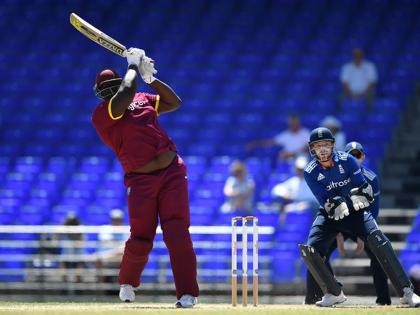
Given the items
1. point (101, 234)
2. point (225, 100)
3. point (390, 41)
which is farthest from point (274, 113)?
point (101, 234)

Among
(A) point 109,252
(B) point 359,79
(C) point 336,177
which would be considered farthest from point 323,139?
(B) point 359,79

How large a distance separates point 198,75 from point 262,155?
271cm

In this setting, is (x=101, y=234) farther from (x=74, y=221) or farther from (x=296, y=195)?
(x=296, y=195)

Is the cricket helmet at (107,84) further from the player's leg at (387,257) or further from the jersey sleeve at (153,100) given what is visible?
the player's leg at (387,257)

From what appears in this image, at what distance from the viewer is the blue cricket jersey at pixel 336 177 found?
35.6ft

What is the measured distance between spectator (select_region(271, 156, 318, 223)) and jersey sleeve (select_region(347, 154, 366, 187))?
16.7ft

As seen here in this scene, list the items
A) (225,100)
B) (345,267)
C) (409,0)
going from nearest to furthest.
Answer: (345,267), (225,100), (409,0)

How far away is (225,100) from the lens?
66.5 feet

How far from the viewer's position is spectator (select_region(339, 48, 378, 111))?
1947 centimetres

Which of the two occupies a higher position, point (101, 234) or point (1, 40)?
point (1, 40)

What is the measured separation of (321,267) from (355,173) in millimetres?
925

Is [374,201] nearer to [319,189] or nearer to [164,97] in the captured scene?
[319,189]

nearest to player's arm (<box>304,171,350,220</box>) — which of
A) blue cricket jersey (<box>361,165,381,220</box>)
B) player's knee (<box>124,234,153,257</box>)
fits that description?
blue cricket jersey (<box>361,165,381,220</box>)

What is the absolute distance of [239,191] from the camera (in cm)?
1706
